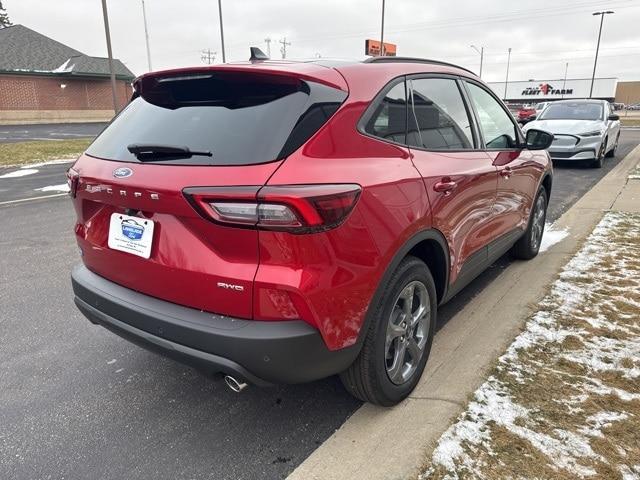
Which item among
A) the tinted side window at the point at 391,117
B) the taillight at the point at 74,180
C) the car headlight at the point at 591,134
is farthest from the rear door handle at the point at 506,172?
the car headlight at the point at 591,134

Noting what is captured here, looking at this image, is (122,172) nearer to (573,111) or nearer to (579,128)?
(579,128)

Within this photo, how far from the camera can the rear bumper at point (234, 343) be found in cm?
199

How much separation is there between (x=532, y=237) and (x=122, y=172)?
3.97 metres

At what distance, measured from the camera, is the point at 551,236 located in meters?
5.87

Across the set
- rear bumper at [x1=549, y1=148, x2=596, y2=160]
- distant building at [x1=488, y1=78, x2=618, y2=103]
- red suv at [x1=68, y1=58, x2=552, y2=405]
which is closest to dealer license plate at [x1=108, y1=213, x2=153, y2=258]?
red suv at [x1=68, y1=58, x2=552, y2=405]

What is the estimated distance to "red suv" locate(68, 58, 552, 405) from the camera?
1963mm

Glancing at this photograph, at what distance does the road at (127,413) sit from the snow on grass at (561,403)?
64 centimetres

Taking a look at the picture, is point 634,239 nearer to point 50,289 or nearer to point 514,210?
point 514,210

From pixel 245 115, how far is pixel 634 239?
16.3ft

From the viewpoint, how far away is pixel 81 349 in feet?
10.7

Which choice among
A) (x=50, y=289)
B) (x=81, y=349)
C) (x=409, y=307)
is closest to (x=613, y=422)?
(x=409, y=307)

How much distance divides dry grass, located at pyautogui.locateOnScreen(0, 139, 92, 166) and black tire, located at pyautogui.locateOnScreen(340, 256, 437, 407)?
1373cm

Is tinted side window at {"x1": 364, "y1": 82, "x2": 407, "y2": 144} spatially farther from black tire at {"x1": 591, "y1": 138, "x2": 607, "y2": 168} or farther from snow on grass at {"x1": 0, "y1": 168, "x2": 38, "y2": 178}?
snow on grass at {"x1": 0, "y1": 168, "x2": 38, "y2": 178}

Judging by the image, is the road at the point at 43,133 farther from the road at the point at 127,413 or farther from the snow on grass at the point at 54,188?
the road at the point at 127,413
